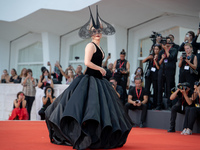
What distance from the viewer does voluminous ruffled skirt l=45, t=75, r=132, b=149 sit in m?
3.20

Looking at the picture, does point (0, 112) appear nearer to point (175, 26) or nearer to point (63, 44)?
point (63, 44)

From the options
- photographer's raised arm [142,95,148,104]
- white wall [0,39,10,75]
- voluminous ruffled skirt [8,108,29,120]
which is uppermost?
white wall [0,39,10,75]

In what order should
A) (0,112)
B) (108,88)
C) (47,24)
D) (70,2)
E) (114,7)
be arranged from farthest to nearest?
(47,24)
(0,112)
(70,2)
(114,7)
(108,88)

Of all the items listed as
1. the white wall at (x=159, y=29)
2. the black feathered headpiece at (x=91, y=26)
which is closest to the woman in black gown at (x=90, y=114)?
the black feathered headpiece at (x=91, y=26)

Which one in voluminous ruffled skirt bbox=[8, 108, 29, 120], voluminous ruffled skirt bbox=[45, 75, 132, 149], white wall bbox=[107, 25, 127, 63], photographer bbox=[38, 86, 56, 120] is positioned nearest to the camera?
voluminous ruffled skirt bbox=[45, 75, 132, 149]

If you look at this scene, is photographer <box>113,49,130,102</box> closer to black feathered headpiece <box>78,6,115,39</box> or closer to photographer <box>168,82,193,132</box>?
photographer <box>168,82,193,132</box>

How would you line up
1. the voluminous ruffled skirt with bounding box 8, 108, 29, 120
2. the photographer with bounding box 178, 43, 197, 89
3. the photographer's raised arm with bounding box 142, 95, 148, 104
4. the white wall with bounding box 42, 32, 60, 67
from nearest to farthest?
the photographer with bounding box 178, 43, 197, 89 < the photographer's raised arm with bounding box 142, 95, 148, 104 < the voluminous ruffled skirt with bounding box 8, 108, 29, 120 < the white wall with bounding box 42, 32, 60, 67

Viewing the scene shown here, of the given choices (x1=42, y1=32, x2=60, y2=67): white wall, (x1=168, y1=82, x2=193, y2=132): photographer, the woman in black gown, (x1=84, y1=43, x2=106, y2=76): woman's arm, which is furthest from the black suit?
(x1=42, y1=32, x2=60, y2=67): white wall

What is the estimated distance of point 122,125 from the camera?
3.40 metres

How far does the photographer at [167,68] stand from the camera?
6.89 metres

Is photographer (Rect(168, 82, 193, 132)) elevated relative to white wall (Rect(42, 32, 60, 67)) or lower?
lower

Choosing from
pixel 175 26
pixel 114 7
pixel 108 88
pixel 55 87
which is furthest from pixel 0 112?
pixel 108 88

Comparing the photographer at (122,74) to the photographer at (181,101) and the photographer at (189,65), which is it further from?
the photographer at (181,101)

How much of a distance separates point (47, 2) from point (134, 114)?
6103mm
